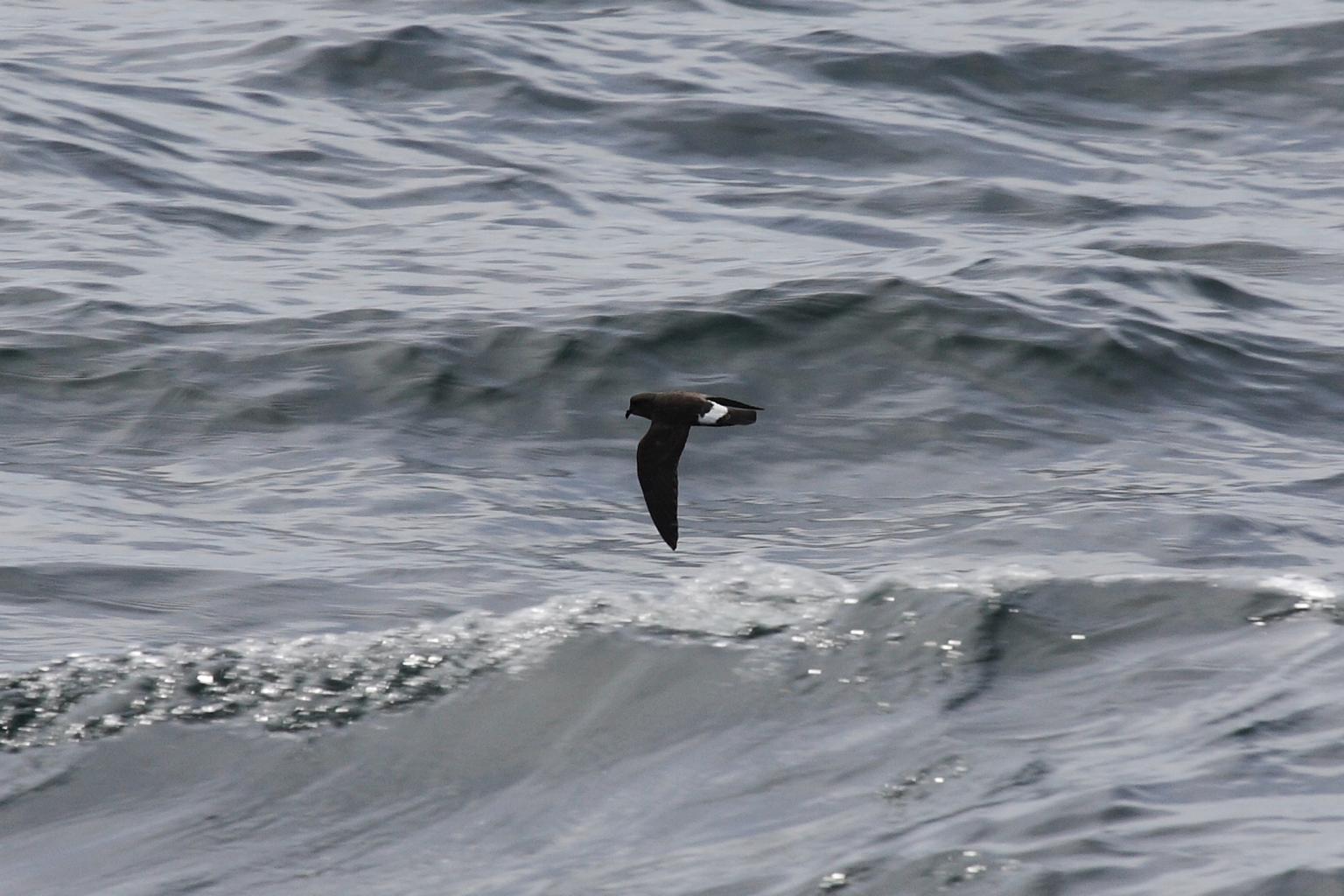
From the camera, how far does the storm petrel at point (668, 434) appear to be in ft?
20.7

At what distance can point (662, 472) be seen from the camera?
21.1 ft

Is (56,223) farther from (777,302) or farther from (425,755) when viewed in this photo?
(425,755)

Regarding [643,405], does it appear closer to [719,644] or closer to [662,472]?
[662,472]

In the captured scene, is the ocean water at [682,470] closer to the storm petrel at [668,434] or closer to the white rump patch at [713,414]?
the storm petrel at [668,434]

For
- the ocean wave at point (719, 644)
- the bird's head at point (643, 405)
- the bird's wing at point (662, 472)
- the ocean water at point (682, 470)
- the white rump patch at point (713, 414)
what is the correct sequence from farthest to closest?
the bird's head at point (643, 405), the white rump patch at point (713, 414), the bird's wing at point (662, 472), the ocean wave at point (719, 644), the ocean water at point (682, 470)

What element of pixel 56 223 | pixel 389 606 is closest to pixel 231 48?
pixel 56 223

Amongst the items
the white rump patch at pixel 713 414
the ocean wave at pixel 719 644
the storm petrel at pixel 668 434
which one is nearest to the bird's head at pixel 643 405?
the storm petrel at pixel 668 434

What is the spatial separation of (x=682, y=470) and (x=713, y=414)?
2.26 metres

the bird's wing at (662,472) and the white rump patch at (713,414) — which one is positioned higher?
the white rump patch at (713,414)

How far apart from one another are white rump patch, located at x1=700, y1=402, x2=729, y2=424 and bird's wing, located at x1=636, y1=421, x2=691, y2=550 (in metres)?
0.13

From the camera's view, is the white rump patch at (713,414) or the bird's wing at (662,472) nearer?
the bird's wing at (662,472)

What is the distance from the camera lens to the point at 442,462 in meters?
8.54

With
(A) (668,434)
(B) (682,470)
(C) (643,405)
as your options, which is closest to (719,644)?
(A) (668,434)

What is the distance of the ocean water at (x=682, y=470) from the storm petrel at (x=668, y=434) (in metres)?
0.57
